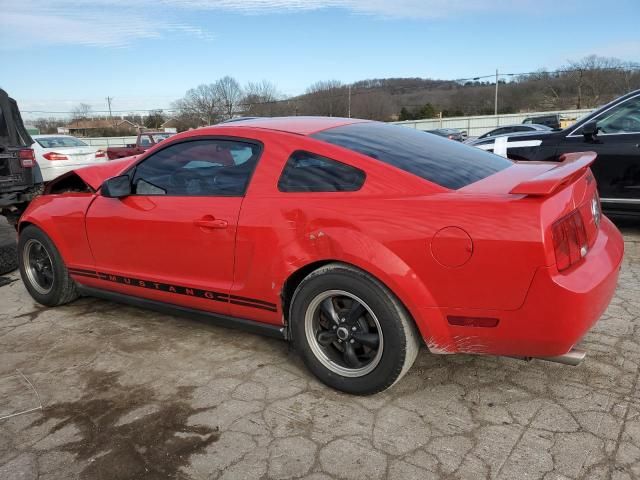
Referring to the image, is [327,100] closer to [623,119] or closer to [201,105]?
[201,105]

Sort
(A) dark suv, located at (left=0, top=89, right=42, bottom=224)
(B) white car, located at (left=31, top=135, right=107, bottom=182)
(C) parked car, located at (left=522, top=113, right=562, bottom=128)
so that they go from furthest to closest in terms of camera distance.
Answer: (C) parked car, located at (left=522, top=113, right=562, bottom=128) → (B) white car, located at (left=31, top=135, right=107, bottom=182) → (A) dark suv, located at (left=0, top=89, right=42, bottom=224)

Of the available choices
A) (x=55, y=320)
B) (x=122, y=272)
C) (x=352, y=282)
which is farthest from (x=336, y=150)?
(x=55, y=320)

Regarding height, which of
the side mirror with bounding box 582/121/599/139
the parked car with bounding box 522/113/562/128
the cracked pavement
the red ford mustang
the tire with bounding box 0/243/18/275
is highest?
the parked car with bounding box 522/113/562/128

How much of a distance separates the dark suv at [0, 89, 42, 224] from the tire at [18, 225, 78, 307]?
10.1 feet

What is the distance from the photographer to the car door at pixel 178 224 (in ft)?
9.69

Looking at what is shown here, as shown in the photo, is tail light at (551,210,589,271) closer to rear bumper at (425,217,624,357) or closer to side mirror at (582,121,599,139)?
rear bumper at (425,217,624,357)

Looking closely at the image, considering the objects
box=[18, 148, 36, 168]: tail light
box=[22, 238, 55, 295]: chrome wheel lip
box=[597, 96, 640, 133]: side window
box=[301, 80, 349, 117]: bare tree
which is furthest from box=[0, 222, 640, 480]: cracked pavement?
box=[301, 80, 349, 117]: bare tree

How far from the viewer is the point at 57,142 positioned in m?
12.3

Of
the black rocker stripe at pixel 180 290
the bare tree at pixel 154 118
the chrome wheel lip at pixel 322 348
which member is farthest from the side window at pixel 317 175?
the bare tree at pixel 154 118

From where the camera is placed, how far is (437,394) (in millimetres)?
2650

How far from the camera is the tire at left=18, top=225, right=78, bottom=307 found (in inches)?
159

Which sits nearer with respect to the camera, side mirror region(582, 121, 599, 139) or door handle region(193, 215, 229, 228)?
door handle region(193, 215, 229, 228)

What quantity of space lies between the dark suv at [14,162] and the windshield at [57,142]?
4.78 m

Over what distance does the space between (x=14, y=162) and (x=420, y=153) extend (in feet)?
20.8
